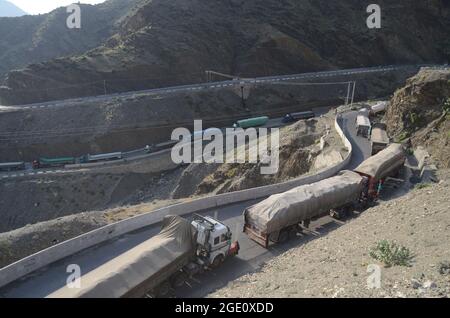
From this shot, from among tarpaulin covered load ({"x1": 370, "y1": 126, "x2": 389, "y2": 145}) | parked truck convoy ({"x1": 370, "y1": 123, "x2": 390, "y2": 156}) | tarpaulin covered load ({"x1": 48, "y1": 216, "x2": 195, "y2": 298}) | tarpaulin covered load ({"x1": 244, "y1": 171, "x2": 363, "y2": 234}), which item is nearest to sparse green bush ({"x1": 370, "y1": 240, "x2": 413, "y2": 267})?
tarpaulin covered load ({"x1": 244, "y1": 171, "x2": 363, "y2": 234})

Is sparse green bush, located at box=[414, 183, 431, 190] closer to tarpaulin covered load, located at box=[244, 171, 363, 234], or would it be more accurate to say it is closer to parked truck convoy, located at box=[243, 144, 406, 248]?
parked truck convoy, located at box=[243, 144, 406, 248]

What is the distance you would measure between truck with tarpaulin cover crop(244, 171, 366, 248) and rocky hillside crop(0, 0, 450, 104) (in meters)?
58.9

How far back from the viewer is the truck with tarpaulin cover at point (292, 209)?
19234mm

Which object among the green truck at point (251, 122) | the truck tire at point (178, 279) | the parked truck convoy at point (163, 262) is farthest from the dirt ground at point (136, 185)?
the truck tire at point (178, 279)

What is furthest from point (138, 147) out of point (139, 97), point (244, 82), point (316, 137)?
point (316, 137)

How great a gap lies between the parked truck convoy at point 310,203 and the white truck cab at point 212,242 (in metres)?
2.24

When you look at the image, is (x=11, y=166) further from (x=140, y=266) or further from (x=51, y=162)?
(x=140, y=266)

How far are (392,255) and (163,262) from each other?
356 inches

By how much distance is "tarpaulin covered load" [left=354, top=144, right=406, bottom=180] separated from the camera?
83.5 feet

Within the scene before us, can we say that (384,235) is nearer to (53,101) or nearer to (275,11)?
(53,101)

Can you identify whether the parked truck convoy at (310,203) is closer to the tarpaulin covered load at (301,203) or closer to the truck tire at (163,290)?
the tarpaulin covered load at (301,203)

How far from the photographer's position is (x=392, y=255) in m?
14.6

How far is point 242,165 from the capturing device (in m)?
41.4
